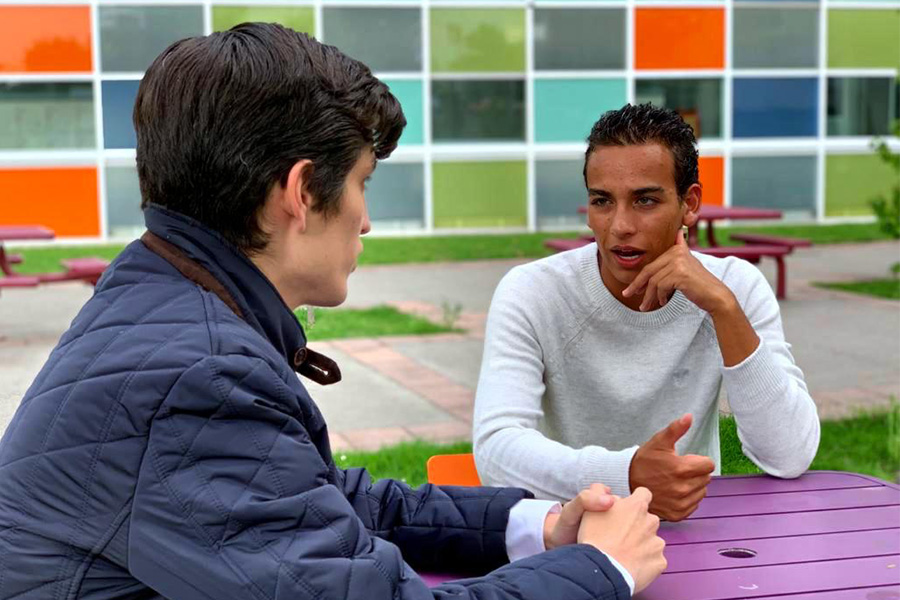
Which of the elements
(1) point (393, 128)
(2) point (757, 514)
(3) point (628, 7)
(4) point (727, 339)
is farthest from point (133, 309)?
(3) point (628, 7)

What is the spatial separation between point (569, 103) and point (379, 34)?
2285mm

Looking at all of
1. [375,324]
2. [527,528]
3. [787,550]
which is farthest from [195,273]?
[375,324]

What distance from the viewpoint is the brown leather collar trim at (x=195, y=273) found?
1.38 metres

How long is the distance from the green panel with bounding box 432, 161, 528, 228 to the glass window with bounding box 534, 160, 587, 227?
0.57ft

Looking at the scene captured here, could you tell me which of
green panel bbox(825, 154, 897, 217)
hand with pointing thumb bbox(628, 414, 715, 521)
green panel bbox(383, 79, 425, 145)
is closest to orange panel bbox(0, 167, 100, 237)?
green panel bbox(383, 79, 425, 145)

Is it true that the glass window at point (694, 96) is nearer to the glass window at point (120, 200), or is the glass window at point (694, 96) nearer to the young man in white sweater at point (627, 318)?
the glass window at point (120, 200)

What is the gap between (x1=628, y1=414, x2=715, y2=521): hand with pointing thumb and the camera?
6.23ft

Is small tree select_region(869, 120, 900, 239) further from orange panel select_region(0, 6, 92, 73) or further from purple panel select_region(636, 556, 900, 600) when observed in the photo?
Result: purple panel select_region(636, 556, 900, 600)

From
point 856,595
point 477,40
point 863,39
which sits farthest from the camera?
point 863,39

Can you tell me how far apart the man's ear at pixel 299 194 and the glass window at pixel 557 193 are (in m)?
12.5

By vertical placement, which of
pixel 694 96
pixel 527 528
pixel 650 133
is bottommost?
pixel 527 528

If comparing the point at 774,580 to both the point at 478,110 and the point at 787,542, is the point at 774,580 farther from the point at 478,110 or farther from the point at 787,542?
the point at 478,110

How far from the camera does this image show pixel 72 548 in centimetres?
129

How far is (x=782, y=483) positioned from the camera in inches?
87.9
